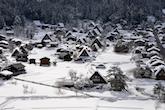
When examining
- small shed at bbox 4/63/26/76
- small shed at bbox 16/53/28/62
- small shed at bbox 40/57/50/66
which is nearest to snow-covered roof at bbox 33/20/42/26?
small shed at bbox 16/53/28/62

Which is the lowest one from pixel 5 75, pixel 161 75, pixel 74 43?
pixel 161 75

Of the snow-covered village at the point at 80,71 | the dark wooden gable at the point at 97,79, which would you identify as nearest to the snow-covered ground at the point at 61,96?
the snow-covered village at the point at 80,71

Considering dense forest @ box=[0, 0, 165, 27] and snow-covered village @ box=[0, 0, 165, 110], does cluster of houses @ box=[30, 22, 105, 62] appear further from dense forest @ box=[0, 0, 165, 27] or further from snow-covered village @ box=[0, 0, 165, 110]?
dense forest @ box=[0, 0, 165, 27]

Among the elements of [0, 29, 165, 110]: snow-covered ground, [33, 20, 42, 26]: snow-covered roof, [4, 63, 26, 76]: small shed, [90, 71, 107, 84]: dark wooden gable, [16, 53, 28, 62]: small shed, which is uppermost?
[33, 20, 42, 26]: snow-covered roof

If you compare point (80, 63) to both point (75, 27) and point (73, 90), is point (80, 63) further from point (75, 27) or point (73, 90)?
point (75, 27)

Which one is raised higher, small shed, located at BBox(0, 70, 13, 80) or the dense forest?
the dense forest

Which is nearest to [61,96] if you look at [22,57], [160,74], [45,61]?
[160,74]

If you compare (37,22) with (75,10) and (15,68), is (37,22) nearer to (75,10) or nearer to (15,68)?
(75,10)
